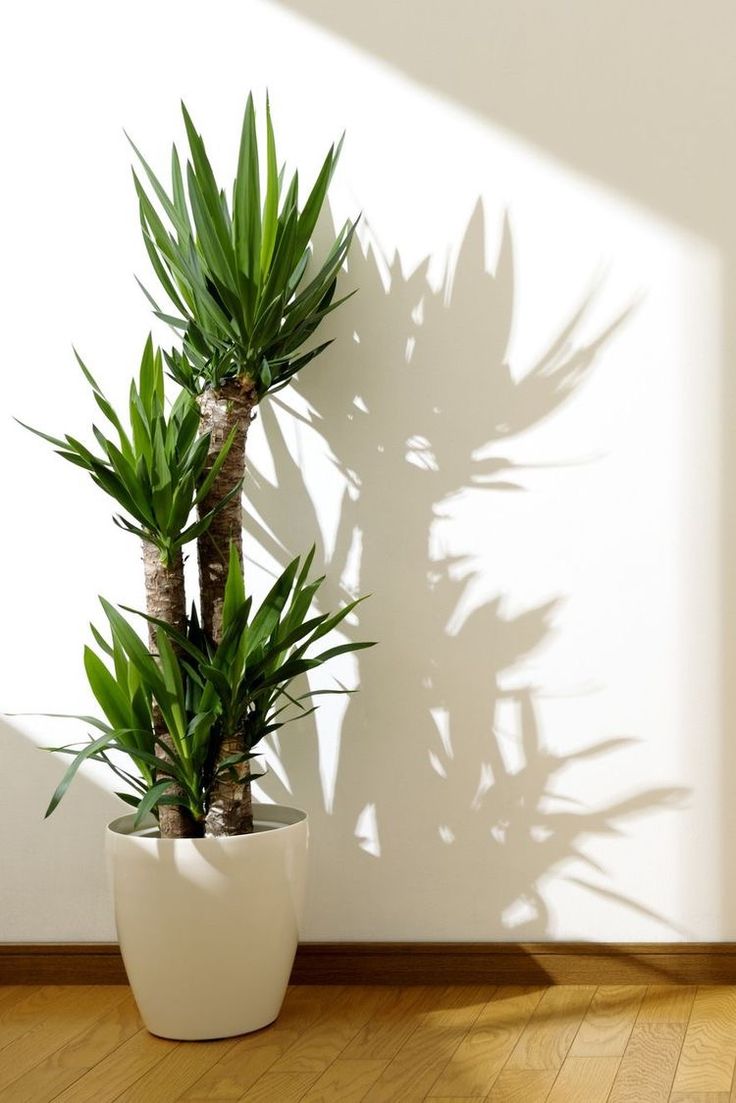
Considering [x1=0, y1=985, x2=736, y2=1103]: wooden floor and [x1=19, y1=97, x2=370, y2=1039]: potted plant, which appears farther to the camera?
[x1=19, y1=97, x2=370, y2=1039]: potted plant

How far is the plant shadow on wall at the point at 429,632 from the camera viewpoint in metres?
2.72

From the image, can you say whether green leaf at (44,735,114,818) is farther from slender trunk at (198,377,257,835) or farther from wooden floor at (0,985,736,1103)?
wooden floor at (0,985,736,1103)

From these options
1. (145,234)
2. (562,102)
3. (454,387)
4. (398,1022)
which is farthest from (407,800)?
(562,102)

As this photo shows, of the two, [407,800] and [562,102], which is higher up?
[562,102]

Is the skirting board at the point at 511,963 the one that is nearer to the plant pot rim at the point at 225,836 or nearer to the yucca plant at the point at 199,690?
the plant pot rim at the point at 225,836

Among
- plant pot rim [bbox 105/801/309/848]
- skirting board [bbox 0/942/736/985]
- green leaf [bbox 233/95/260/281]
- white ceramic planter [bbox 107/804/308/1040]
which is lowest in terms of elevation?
skirting board [bbox 0/942/736/985]

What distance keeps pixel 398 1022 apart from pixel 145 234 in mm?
1577

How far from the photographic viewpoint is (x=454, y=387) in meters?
2.73

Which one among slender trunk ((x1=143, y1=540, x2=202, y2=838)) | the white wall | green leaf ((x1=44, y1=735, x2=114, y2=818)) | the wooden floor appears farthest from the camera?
the white wall

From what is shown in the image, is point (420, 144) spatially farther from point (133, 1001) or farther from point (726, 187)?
point (133, 1001)

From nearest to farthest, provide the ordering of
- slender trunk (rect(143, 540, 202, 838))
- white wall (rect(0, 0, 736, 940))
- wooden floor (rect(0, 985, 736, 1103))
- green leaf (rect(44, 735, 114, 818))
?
wooden floor (rect(0, 985, 736, 1103)), green leaf (rect(44, 735, 114, 818)), slender trunk (rect(143, 540, 202, 838)), white wall (rect(0, 0, 736, 940))

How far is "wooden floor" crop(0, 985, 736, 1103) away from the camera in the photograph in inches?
87.7

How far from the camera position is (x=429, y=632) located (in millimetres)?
2754

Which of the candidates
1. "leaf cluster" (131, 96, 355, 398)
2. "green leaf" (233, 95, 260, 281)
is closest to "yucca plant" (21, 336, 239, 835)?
"leaf cluster" (131, 96, 355, 398)
